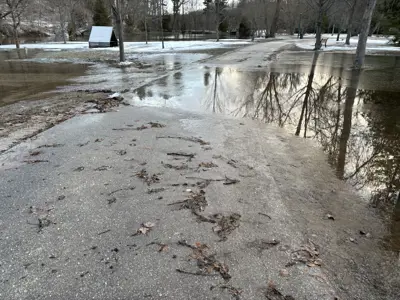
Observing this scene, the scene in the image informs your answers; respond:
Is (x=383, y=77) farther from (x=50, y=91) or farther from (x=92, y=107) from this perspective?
(x=50, y=91)

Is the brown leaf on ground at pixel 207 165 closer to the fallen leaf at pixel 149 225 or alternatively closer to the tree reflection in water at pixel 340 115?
the fallen leaf at pixel 149 225

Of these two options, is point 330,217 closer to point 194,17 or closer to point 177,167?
point 177,167

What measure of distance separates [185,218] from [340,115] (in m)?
5.68

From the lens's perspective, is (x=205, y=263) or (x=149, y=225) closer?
(x=205, y=263)

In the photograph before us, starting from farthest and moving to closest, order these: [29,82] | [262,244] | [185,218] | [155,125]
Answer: [29,82]
[155,125]
[185,218]
[262,244]

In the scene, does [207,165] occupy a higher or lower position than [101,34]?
lower

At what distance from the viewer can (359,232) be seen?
315 centimetres

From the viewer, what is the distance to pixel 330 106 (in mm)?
8094

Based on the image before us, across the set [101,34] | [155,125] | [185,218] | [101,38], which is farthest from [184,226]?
[101,34]

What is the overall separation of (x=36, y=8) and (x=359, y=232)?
213ft

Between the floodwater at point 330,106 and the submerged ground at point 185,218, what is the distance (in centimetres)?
17

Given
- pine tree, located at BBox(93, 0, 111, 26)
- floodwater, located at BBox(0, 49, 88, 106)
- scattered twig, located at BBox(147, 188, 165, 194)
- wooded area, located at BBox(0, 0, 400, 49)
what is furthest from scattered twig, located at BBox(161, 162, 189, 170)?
pine tree, located at BBox(93, 0, 111, 26)

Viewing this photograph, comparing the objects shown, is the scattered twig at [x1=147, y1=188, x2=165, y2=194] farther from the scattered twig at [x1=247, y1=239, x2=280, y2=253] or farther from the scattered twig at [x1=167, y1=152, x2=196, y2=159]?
the scattered twig at [x1=247, y1=239, x2=280, y2=253]

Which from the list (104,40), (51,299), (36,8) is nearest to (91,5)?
(36,8)
